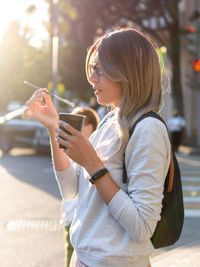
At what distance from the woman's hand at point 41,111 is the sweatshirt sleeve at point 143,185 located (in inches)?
18.8

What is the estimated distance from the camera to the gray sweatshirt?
61.2 inches

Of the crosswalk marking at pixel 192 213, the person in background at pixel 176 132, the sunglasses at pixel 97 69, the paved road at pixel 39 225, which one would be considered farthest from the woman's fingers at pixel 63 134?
the person in background at pixel 176 132

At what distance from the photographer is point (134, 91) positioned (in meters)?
1.67

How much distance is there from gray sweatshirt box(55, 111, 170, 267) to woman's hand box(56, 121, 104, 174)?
0.06 m

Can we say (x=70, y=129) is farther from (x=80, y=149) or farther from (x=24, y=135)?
(x=24, y=135)

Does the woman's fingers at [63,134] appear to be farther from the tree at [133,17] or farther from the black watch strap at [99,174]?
the tree at [133,17]

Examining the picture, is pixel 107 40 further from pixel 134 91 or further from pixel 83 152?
pixel 83 152

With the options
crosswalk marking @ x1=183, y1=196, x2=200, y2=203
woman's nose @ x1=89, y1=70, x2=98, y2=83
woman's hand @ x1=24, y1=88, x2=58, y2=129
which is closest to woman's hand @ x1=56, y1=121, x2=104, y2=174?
woman's nose @ x1=89, y1=70, x2=98, y2=83

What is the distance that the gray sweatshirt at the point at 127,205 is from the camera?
1.55 metres

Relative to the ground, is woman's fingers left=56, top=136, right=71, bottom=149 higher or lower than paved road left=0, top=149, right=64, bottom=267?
higher

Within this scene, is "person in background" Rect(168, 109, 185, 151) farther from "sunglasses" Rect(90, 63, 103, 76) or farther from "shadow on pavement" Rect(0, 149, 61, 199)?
"sunglasses" Rect(90, 63, 103, 76)

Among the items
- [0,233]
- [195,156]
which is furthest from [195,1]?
[0,233]

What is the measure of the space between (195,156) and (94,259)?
1497 cm

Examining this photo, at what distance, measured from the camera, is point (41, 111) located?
1.96 metres
